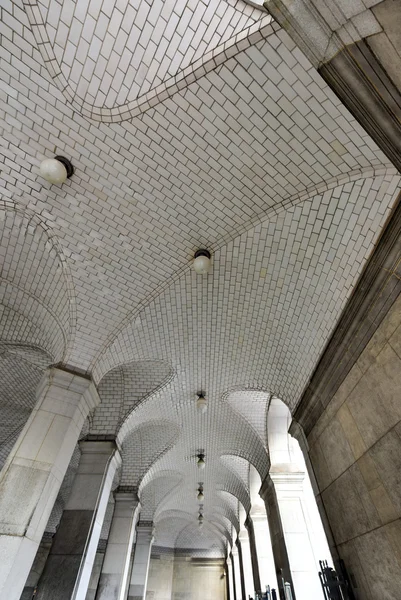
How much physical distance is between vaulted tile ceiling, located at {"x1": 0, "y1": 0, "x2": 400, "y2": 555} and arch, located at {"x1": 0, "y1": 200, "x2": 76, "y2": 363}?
27 millimetres

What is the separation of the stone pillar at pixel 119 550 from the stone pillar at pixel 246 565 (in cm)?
631

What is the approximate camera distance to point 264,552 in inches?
377

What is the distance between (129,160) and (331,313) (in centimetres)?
328

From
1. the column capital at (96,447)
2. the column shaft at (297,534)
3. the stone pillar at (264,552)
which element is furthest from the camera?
the stone pillar at (264,552)

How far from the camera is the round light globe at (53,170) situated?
3.49 metres

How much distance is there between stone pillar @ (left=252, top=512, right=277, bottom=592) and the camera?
29.1 ft

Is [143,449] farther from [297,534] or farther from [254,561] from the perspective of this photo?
[254,561]

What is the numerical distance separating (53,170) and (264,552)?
1165 centimetres

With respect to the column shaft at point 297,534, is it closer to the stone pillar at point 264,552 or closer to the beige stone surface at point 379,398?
the stone pillar at point 264,552

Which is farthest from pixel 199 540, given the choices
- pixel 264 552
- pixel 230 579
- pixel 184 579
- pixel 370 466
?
pixel 370 466

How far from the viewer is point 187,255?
4672 mm

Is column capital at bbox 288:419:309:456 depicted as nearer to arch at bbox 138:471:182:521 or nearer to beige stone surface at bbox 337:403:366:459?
beige stone surface at bbox 337:403:366:459

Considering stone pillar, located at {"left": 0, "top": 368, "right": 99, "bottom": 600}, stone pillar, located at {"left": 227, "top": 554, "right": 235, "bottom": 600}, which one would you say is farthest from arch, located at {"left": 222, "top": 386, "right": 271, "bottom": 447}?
stone pillar, located at {"left": 227, "top": 554, "right": 235, "bottom": 600}

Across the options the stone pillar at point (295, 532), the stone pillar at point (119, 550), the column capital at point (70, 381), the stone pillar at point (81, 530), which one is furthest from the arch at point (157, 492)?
the column capital at point (70, 381)
